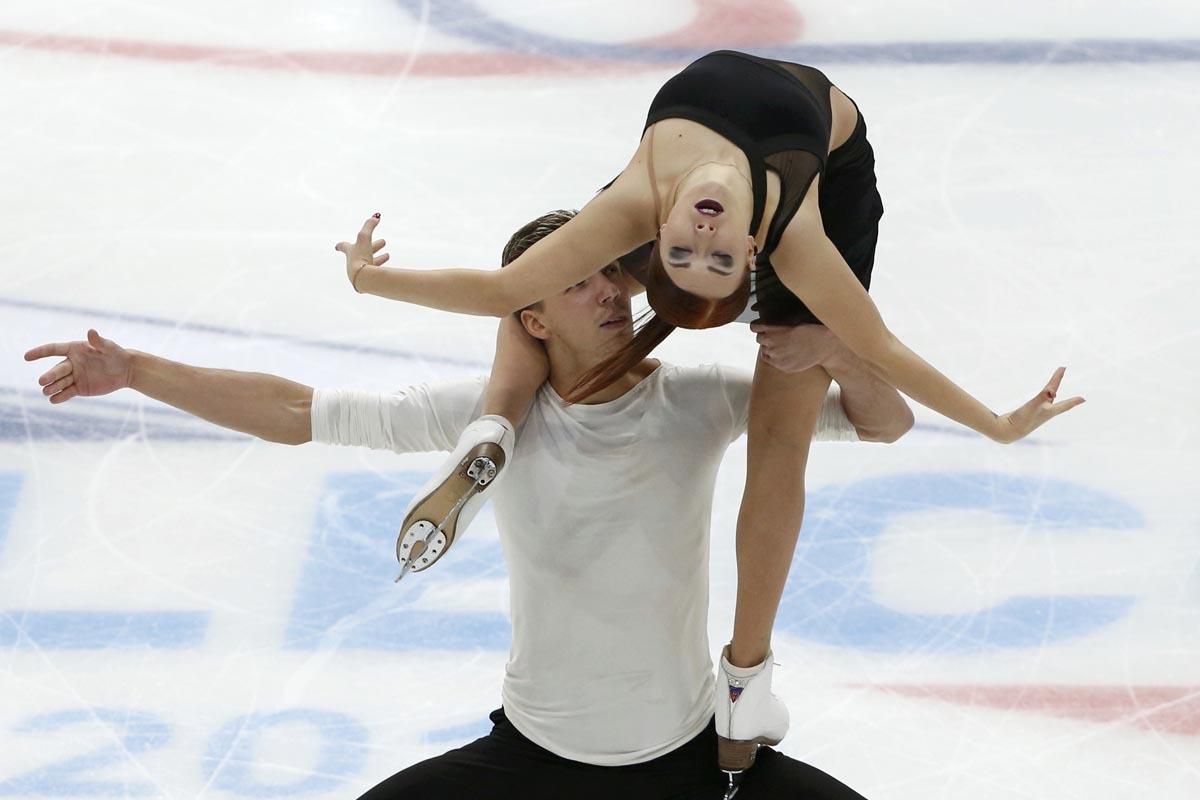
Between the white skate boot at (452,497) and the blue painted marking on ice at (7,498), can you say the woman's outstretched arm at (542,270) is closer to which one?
the white skate boot at (452,497)

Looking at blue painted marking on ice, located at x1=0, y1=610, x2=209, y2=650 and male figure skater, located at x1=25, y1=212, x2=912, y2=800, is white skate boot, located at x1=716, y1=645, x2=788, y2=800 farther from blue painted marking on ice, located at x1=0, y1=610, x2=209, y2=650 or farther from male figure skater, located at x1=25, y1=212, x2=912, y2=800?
blue painted marking on ice, located at x1=0, y1=610, x2=209, y2=650

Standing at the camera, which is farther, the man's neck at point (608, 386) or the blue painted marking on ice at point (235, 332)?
the blue painted marking on ice at point (235, 332)

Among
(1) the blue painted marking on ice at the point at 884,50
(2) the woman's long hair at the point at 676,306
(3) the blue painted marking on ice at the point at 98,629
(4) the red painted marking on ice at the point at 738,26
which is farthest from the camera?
(4) the red painted marking on ice at the point at 738,26

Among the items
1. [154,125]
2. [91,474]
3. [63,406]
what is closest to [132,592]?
[91,474]

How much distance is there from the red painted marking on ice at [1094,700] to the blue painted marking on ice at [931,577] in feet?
0.48

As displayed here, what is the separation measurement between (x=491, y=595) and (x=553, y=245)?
1564mm

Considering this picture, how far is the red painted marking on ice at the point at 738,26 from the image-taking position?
19.1ft

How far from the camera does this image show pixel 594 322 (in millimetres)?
2654

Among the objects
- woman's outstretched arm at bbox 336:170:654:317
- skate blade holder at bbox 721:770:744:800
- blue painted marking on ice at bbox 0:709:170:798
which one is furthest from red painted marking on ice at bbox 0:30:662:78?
skate blade holder at bbox 721:770:744:800

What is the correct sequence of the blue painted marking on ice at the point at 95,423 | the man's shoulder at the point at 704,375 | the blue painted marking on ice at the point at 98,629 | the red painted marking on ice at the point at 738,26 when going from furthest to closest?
the red painted marking on ice at the point at 738,26
the blue painted marking on ice at the point at 95,423
the blue painted marking on ice at the point at 98,629
the man's shoulder at the point at 704,375

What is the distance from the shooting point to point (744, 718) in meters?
2.62

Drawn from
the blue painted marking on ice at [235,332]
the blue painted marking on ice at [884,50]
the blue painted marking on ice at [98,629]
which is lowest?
the blue painted marking on ice at [98,629]

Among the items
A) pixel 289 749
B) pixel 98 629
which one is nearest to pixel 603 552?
pixel 289 749

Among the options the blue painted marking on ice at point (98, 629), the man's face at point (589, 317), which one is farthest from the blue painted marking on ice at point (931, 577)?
the blue painted marking on ice at point (98, 629)
